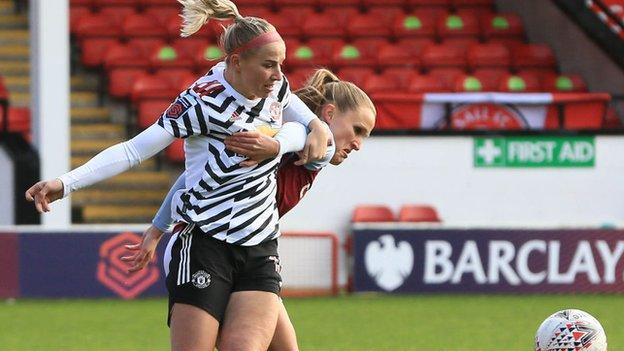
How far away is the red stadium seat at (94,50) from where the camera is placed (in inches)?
617

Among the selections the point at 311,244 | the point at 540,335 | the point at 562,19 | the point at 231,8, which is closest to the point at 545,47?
the point at 562,19

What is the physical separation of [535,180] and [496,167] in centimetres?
45

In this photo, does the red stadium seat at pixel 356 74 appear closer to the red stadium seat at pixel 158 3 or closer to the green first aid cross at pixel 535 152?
the red stadium seat at pixel 158 3

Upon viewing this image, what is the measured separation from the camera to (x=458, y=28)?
16812mm

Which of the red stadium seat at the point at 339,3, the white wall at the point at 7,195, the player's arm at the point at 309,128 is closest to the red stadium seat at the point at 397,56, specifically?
the red stadium seat at the point at 339,3

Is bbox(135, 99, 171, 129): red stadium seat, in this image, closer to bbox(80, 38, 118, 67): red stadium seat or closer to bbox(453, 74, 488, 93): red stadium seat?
bbox(80, 38, 118, 67): red stadium seat

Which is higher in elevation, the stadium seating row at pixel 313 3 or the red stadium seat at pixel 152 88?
the stadium seating row at pixel 313 3

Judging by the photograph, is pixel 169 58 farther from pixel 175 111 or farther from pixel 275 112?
pixel 175 111

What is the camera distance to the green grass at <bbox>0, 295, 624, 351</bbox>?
936 centimetres

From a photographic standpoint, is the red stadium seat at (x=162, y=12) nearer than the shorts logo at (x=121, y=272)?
No

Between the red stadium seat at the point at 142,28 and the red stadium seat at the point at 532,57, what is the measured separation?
4.15 m

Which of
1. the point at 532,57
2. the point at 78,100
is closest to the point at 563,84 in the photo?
the point at 532,57

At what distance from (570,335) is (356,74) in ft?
30.6

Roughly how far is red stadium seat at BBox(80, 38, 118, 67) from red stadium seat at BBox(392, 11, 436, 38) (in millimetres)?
3361
